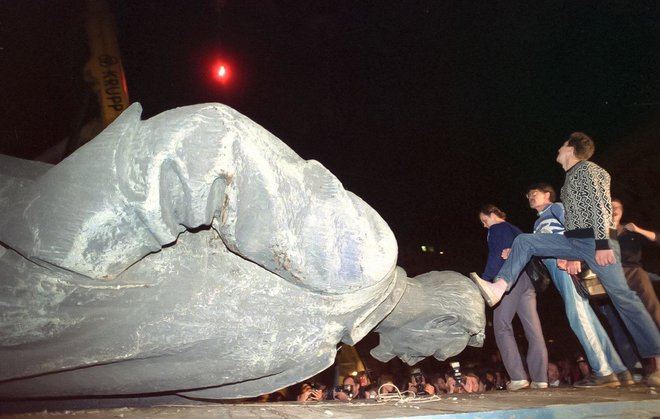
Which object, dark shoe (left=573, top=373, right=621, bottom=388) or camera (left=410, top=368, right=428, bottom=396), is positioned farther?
camera (left=410, top=368, right=428, bottom=396)

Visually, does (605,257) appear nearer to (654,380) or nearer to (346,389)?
(654,380)

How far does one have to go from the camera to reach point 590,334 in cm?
300

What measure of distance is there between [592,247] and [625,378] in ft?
3.08

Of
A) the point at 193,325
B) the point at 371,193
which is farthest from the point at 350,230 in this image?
the point at 371,193

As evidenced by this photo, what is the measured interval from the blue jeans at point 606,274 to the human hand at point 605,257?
67mm

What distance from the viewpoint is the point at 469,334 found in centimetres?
183

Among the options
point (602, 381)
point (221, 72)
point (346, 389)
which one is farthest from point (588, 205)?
point (221, 72)

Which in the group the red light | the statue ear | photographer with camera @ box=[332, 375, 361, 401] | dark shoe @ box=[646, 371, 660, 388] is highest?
the red light

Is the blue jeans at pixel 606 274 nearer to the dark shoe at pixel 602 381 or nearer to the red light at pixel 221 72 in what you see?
the dark shoe at pixel 602 381

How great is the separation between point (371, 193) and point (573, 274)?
805 centimetres

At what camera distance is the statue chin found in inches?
47.3

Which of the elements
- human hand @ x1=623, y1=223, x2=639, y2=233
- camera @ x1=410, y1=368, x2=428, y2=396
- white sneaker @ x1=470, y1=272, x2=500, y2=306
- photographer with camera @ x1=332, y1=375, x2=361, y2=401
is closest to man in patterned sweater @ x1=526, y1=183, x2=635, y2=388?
human hand @ x1=623, y1=223, x2=639, y2=233

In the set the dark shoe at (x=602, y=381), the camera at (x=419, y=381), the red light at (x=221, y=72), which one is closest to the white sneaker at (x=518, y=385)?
the dark shoe at (x=602, y=381)

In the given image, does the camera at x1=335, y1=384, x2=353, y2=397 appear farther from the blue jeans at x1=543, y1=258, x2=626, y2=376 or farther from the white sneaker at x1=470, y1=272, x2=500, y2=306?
the white sneaker at x1=470, y1=272, x2=500, y2=306
